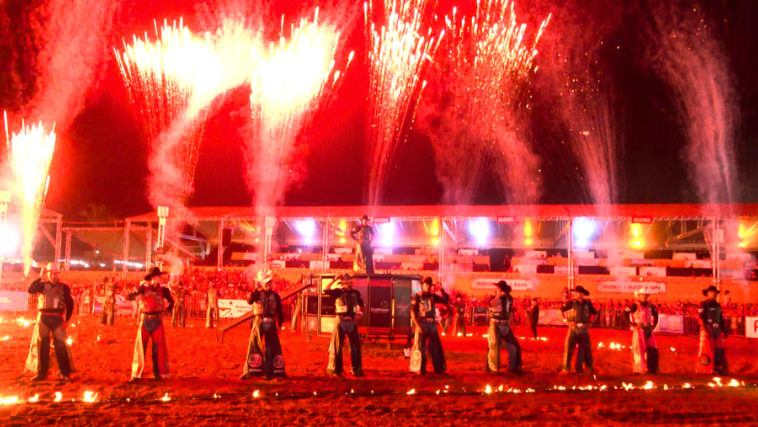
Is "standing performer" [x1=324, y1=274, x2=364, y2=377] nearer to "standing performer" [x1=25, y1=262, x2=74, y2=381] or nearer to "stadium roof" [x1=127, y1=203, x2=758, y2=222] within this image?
"standing performer" [x1=25, y1=262, x2=74, y2=381]

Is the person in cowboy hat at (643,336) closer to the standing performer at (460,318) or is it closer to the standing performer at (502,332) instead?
the standing performer at (502,332)

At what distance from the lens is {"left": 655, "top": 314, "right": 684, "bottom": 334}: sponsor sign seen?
84.9 feet

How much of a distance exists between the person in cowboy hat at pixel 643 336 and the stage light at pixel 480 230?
27607 millimetres

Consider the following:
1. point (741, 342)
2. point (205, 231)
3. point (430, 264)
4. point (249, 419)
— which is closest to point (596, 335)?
point (741, 342)

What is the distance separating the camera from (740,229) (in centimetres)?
3575

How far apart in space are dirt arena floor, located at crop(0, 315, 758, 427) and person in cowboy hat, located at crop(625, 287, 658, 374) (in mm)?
358

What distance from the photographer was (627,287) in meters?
31.2

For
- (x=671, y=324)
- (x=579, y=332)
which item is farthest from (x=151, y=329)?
(x=671, y=324)

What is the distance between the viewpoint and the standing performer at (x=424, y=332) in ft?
36.7

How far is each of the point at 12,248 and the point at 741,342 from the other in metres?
47.2

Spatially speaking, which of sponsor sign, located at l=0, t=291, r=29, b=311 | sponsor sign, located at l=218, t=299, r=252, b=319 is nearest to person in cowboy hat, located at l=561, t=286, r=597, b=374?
sponsor sign, located at l=218, t=299, r=252, b=319

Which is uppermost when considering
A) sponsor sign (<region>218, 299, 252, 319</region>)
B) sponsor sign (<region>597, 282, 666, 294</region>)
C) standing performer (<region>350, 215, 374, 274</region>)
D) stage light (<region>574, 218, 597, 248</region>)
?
stage light (<region>574, 218, 597, 248</region>)

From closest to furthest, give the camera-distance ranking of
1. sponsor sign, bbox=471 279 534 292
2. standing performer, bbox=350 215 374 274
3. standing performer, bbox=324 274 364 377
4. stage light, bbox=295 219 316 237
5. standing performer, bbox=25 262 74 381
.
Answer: standing performer, bbox=25 262 74 381 → standing performer, bbox=324 274 364 377 → standing performer, bbox=350 215 374 274 → sponsor sign, bbox=471 279 534 292 → stage light, bbox=295 219 316 237

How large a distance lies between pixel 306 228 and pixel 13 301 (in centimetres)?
1791
